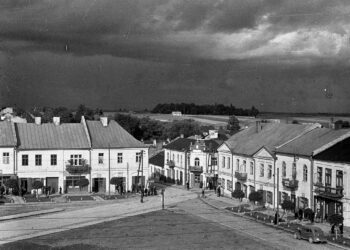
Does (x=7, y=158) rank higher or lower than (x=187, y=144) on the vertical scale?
lower

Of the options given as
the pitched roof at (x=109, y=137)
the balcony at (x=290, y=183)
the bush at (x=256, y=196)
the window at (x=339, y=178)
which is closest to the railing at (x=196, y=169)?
the pitched roof at (x=109, y=137)

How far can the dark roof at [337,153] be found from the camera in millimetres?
46697

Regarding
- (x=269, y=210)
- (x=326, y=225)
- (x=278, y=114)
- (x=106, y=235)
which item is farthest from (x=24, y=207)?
(x=278, y=114)

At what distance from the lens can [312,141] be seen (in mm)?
52938

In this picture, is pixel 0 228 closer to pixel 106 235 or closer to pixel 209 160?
pixel 106 235

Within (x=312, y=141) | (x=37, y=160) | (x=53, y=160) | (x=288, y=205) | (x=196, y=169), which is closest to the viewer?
(x=288, y=205)

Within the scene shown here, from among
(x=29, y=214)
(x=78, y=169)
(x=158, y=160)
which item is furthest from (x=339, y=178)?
(x=158, y=160)

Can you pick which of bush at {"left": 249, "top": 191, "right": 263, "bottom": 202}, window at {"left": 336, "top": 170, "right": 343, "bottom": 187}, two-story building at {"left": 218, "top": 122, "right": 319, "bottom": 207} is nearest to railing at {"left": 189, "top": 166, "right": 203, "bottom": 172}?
two-story building at {"left": 218, "top": 122, "right": 319, "bottom": 207}

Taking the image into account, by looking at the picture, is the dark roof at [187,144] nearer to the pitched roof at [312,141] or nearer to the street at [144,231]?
the pitched roof at [312,141]

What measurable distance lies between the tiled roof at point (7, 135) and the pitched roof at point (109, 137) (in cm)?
894

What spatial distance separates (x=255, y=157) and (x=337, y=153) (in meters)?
13.0

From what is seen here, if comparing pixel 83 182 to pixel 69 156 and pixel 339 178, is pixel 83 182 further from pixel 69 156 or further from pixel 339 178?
pixel 339 178

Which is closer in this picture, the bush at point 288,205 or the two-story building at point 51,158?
the bush at point 288,205

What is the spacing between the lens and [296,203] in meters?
51.8
